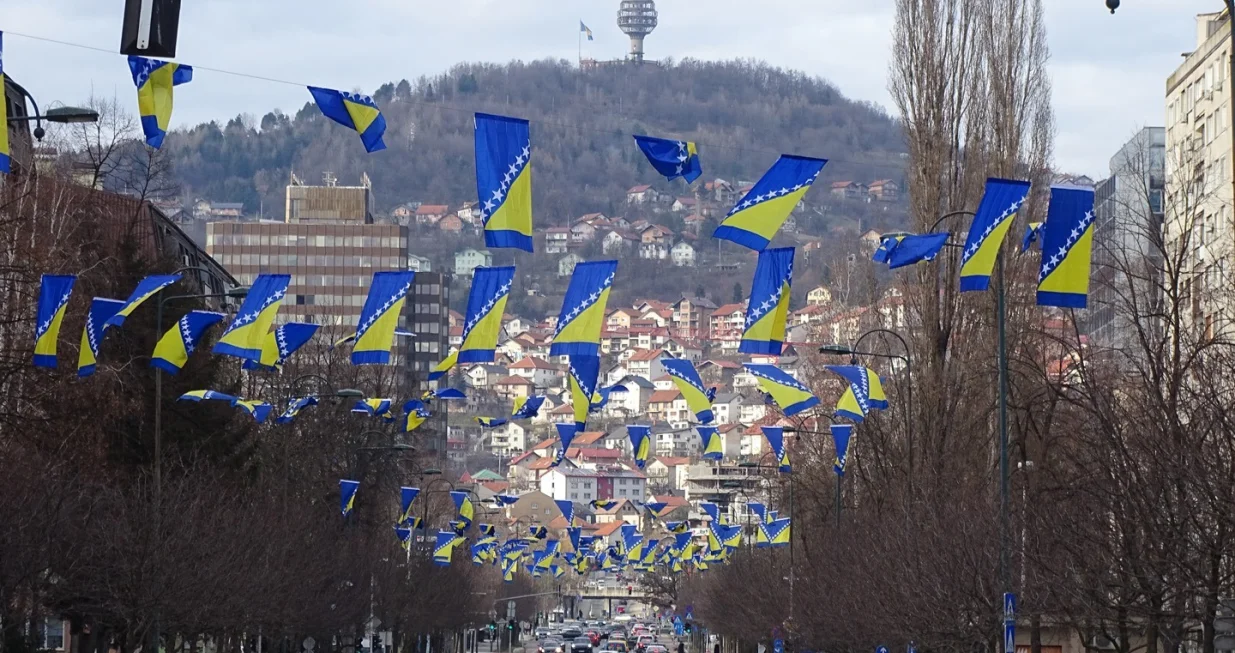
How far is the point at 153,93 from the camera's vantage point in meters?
26.4

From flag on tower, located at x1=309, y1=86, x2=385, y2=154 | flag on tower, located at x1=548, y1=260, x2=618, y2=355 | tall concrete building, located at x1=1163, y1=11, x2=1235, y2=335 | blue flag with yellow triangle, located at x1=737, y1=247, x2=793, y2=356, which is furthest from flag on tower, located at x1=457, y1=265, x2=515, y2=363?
tall concrete building, located at x1=1163, y1=11, x2=1235, y2=335

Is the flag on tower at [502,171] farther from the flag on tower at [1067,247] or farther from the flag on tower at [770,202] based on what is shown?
the flag on tower at [1067,247]

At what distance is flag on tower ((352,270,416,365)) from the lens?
35781 millimetres

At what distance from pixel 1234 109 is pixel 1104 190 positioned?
87.7 m

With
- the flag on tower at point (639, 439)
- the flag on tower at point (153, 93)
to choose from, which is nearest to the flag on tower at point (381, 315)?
the flag on tower at point (153, 93)

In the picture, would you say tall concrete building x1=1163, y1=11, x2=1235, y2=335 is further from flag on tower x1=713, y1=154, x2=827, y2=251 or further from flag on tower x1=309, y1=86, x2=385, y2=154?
flag on tower x1=309, y1=86, x2=385, y2=154

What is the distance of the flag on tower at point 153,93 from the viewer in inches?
1033

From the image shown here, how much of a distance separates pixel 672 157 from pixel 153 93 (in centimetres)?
670

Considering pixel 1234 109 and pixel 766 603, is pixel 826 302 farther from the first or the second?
pixel 1234 109

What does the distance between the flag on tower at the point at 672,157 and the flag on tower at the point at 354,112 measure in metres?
3.40

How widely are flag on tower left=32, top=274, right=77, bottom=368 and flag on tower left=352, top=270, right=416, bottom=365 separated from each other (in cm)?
481

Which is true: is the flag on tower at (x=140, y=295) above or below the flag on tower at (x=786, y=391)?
above

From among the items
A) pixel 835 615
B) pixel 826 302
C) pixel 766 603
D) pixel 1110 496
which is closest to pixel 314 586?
pixel 835 615

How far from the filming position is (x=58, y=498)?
3759 centimetres
